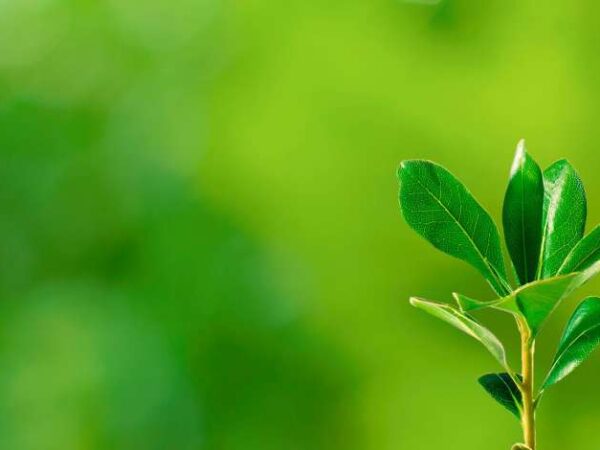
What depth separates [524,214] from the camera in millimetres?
1296

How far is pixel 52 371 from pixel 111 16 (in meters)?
0.74

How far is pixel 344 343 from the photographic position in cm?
166

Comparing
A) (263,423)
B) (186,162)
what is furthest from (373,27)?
(263,423)

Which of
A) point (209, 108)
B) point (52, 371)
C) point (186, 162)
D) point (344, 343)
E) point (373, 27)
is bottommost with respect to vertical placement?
point (52, 371)

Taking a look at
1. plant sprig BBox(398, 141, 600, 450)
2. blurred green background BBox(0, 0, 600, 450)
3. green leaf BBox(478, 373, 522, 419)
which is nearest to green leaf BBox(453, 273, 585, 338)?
plant sprig BBox(398, 141, 600, 450)

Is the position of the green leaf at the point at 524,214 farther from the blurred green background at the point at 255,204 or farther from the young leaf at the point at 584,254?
the blurred green background at the point at 255,204

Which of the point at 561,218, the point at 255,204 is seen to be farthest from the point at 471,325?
the point at 255,204

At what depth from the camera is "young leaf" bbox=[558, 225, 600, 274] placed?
1.24m

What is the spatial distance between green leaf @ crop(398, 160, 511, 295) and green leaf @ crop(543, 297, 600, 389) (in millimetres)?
146

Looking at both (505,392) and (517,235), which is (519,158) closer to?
(517,235)

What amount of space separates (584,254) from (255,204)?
693mm

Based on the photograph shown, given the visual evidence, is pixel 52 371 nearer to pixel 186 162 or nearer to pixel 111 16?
pixel 186 162

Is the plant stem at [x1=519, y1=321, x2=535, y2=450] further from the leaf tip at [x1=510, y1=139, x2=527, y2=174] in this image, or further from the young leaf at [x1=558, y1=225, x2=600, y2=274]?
the leaf tip at [x1=510, y1=139, x2=527, y2=174]

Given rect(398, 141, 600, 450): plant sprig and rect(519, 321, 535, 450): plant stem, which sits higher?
rect(398, 141, 600, 450): plant sprig
